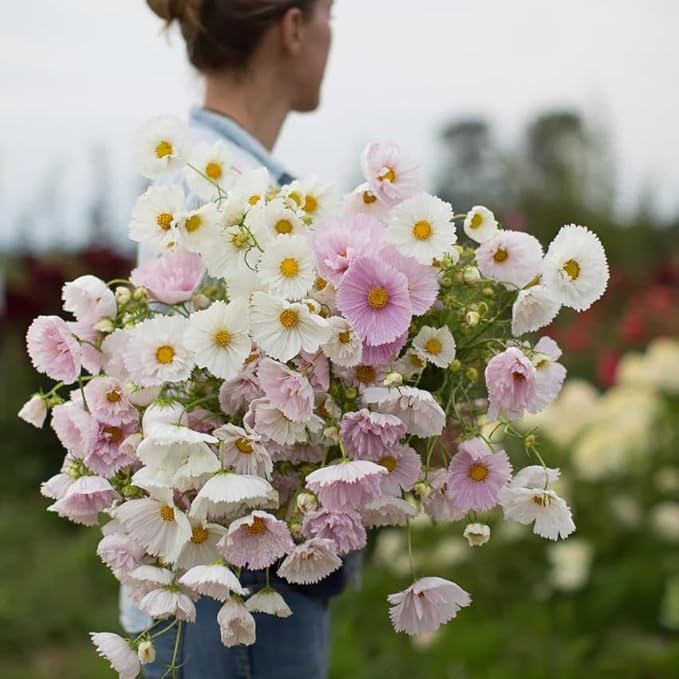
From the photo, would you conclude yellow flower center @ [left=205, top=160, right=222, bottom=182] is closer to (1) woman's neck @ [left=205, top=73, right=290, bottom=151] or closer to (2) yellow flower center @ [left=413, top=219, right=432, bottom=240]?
(2) yellow flower center @ [left=413, top=219, right=432, bottom=240]

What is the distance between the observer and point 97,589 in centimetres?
424

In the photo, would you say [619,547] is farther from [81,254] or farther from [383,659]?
[81,254]

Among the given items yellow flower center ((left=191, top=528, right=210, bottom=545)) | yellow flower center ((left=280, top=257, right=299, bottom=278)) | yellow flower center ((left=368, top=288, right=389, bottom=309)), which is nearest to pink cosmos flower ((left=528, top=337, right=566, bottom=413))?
yellow flower center ((left=368, top=288, right=389, bottom=309))

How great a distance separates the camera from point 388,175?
53.8 inches

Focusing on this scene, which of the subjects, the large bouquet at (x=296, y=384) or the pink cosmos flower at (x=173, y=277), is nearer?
the large bouquet at (x=296, y=384)

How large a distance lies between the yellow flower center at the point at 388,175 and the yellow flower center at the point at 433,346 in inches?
9.0

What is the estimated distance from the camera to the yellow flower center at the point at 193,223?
51.1 inches

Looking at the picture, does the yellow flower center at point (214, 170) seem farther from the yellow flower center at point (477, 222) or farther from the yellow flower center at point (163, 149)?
the yellow flower center at point (477, 222)

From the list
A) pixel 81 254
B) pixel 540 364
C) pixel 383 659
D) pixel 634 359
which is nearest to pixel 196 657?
pixel 540 364

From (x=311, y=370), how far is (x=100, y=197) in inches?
235

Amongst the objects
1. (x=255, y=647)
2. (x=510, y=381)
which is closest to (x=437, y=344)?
(x=510, y=381)

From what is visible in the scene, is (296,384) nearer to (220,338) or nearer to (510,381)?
(220,338)

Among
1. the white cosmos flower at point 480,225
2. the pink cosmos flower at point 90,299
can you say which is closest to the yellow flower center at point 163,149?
the pink cosmos flower at point 90,299

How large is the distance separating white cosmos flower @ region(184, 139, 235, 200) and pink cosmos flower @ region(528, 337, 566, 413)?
0.48 metres
